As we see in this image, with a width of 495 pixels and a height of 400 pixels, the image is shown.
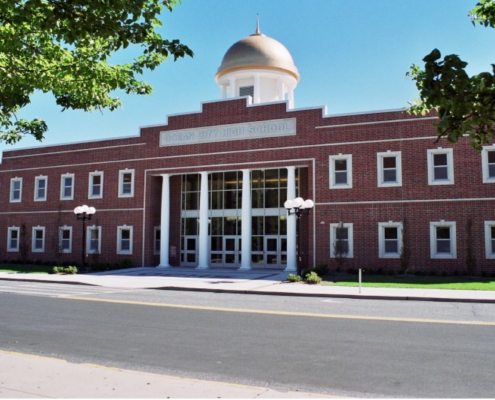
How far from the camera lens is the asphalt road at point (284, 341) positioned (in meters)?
6.88

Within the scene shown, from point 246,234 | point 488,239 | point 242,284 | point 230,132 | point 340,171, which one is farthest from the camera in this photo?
point 230,132

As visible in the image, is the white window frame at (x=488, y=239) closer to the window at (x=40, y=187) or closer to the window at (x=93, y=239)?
the window at (x=93, y=239)

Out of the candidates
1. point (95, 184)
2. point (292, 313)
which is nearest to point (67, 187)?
point (95, 184)

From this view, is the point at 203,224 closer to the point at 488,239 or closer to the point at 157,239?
the point at 157,239

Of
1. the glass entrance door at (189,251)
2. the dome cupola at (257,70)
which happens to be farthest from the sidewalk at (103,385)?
the dome cupola at (257,70)

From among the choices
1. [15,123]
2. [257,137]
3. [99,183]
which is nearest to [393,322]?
[15,123]

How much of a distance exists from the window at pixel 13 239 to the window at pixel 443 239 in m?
30.8

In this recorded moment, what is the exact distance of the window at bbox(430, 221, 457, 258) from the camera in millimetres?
25844

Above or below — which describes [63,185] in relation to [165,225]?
above

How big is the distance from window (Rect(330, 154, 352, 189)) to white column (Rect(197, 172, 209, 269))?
27.5ft

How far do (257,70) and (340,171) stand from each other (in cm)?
1017

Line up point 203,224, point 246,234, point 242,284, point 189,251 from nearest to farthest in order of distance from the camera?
point 242,284, point 246,234, point 203,224, point 189,251

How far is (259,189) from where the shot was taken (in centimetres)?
3266

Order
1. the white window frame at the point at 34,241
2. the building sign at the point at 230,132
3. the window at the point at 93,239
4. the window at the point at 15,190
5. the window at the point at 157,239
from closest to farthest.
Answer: the building sign at the point at 230,132, the window at the point at 157,239, the window at the point at 93,239, the white window frame at the point at 34,241, the window at the point at 15,190
